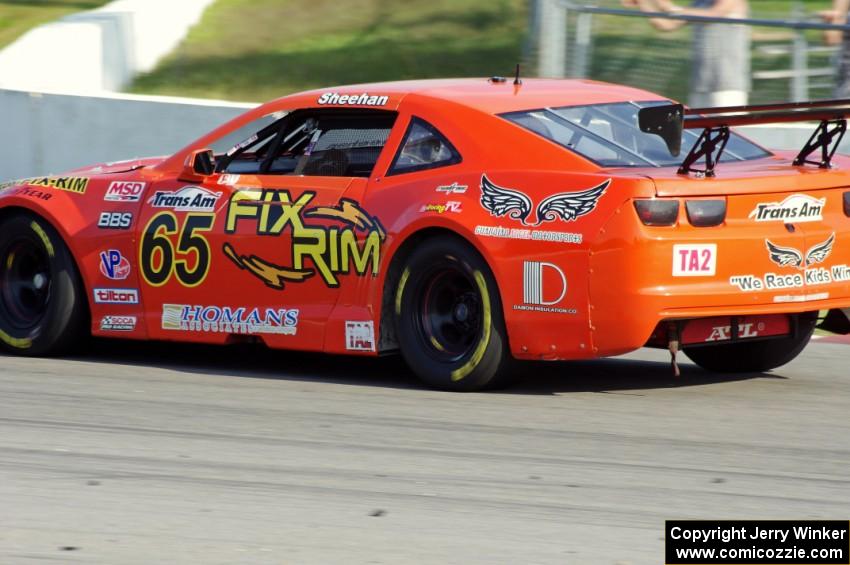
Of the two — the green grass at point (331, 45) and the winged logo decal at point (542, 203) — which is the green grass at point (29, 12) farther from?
the winged logo decal at point (542, 203)

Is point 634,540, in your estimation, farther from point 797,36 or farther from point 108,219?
point 797,36

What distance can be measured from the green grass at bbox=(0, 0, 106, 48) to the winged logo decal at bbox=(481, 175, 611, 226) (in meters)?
15.7

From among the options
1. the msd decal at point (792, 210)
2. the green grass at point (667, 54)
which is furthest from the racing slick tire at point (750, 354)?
the green grass at point (667, 54)

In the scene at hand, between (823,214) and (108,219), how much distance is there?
3654 millimetres

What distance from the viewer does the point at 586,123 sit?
23.1ft


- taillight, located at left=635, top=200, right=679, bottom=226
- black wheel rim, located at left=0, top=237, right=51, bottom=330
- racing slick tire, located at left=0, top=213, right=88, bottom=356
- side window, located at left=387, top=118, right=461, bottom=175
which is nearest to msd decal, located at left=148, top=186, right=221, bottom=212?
racing slick tire, located at left=0, top=213, right=88, bottom=356

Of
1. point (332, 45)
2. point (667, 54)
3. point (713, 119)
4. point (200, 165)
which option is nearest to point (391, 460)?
point (713, 119)

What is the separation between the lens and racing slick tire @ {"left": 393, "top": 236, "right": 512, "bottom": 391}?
6.76 m

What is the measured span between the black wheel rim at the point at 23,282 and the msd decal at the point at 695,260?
363 cm

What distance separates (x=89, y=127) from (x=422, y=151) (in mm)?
7503

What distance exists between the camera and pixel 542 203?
6.54 metres

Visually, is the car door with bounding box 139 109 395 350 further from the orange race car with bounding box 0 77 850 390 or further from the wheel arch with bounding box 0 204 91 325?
the wheel arch with bounding box 0 204 91 325

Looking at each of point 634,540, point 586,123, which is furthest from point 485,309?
point 634,540

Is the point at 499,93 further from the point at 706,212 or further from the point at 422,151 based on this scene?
the point at 706,212
